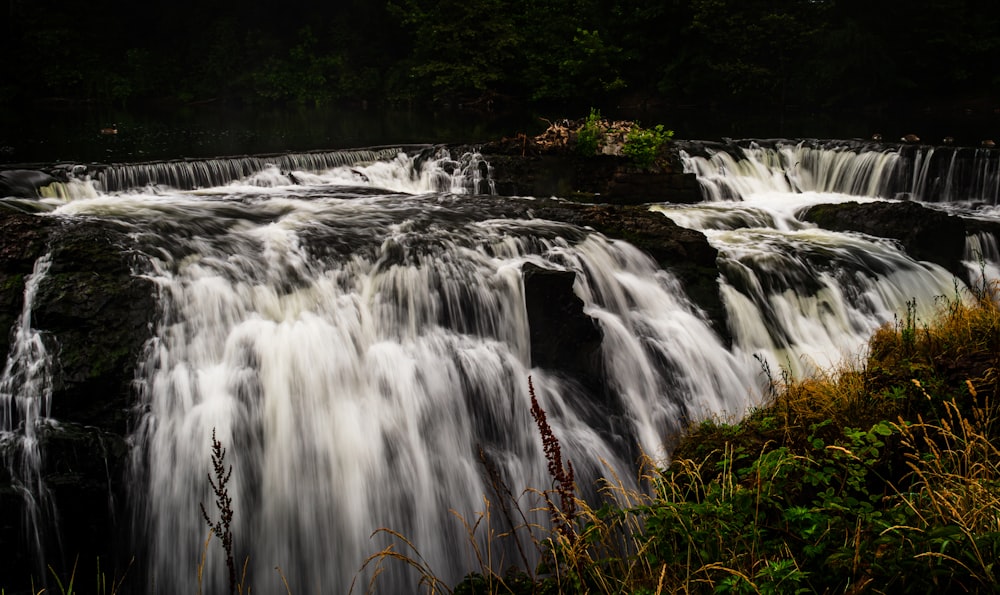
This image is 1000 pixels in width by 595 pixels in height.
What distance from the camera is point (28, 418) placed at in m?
4.86

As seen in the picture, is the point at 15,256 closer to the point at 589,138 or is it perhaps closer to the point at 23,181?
the point at 23,181

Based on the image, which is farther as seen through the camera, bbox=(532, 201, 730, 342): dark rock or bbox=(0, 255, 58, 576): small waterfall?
bbox=(532, 201, 730, 342): dark rock

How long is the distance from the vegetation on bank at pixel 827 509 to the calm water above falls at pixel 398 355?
0.99 meters

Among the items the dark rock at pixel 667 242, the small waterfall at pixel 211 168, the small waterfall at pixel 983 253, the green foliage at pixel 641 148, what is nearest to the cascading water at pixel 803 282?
the small waterfall at pixel 983 253

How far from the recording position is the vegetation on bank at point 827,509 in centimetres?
A: 251

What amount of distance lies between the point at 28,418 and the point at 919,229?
10.6 m

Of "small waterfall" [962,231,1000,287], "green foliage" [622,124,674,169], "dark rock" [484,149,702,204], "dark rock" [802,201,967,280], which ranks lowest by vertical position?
"small waterfall" [962,231,1000,287]

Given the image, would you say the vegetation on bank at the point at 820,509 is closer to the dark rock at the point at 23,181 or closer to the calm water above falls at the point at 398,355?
the calm water above falls at the point at 398,355

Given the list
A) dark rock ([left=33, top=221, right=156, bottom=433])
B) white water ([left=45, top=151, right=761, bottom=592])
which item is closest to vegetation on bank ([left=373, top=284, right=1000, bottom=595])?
white water ([left=45, top=151, right=761, bottom=592])

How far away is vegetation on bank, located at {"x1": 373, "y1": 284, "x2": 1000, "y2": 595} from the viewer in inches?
98.7

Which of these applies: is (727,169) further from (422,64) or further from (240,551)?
(422,64)

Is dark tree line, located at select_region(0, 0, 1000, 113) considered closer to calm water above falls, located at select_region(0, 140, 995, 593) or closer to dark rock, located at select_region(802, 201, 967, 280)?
dark rock, located at select_region(802, 201, 967, 280)

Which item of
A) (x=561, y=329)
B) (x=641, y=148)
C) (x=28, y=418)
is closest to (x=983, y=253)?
(x=641, y=148)

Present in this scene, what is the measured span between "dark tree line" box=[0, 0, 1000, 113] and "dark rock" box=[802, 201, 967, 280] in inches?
766
